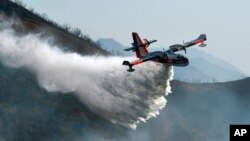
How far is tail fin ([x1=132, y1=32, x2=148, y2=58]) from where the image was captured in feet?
230

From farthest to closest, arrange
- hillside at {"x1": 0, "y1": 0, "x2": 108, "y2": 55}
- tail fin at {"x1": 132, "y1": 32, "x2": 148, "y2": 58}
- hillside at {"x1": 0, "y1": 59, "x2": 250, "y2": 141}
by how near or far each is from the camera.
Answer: hillside at {"x1": 0, "y1": 0, "x2": 108, "y2": 55}, hillside at {"x1": 0, "y1": 59, "x2": 250, "y2": 141}, tail fin at {"x1": 132, "y1": 32, "x2": 148, "y2": 58}

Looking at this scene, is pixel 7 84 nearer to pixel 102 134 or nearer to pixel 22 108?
pixel 22 108

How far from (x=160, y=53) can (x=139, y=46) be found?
4.53 meters

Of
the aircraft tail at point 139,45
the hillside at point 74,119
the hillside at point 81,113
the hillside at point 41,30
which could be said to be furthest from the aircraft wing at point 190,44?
the hillside at point 41,30

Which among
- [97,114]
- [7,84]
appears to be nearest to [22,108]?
[7,84]

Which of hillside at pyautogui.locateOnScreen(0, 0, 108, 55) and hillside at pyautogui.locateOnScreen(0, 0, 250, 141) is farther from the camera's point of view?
hillside at pyautogui.locateOnScreen(0, 0, 108, 55)

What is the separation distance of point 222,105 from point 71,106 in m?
52.6

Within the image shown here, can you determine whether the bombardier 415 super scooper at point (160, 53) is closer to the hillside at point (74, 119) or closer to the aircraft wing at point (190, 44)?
the aircraft wing at point (190, 44)

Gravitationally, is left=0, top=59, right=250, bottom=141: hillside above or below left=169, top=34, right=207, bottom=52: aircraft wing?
below

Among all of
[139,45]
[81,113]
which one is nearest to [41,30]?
[81,113]

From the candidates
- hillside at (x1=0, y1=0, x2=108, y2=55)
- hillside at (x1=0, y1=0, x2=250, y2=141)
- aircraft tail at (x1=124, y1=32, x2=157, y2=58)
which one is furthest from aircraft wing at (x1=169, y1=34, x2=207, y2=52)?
hillside at (x1=0, y1=0, x2=108, y2=55)

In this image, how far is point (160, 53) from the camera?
66750mm

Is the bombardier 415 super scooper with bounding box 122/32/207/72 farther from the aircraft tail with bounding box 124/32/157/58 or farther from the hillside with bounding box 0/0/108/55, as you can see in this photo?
the hillside with bounding box 0/0/108/55

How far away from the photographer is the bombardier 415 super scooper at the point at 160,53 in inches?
2598
